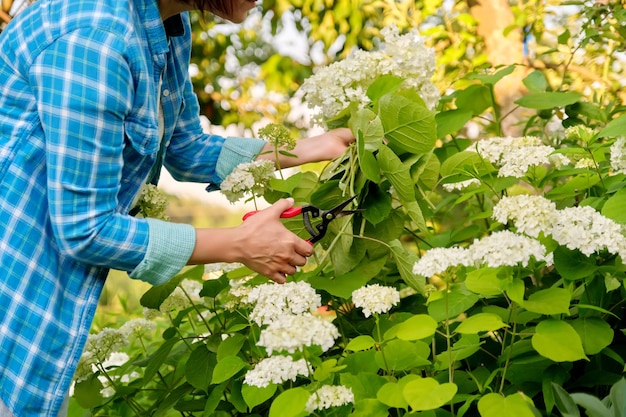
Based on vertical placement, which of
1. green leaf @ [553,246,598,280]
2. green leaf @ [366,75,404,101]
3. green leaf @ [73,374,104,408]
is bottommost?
green leaf @ [73,374,104,408]

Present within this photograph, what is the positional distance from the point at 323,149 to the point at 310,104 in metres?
0.12

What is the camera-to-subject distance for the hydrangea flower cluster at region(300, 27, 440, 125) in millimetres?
1651

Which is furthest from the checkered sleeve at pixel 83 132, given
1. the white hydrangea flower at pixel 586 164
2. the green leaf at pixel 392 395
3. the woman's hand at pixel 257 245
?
the white hydrangea flower at pixel 586 164

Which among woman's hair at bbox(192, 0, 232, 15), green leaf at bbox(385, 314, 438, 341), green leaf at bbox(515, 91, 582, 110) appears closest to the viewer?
green leaf at bbox(385, 314, 438, 341)

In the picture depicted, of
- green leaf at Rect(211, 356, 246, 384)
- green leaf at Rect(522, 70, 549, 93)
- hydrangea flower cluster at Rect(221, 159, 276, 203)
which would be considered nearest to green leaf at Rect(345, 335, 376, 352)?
green leaf at Rect(211, 356, 246, 384)

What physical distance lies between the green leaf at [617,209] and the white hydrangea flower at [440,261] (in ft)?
1.05

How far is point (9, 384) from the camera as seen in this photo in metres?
1.30

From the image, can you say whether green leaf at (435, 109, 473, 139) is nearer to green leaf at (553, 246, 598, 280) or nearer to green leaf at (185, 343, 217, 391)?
green leaf at (553, 246, 598, 280)

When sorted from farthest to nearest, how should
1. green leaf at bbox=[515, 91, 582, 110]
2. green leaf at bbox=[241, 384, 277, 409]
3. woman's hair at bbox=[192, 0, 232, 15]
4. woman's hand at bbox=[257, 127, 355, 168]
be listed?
green leaf at bbox=[515, 91, 582, 110] < woman's hand at bbox=[257, 127, 355, 168] < woman's hair at bbox=[192, 0, 232, 15] < green leaf at bbox=[241, 384, 277, 409]

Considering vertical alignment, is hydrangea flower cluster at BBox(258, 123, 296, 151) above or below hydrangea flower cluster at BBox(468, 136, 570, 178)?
below

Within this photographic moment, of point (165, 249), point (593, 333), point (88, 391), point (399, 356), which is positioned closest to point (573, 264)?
point (593, 333)

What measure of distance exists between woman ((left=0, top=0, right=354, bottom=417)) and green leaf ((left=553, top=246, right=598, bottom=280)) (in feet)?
1.36

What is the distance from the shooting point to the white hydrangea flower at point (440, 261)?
1.12 meters

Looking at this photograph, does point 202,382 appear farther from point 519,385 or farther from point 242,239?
point 519,385
